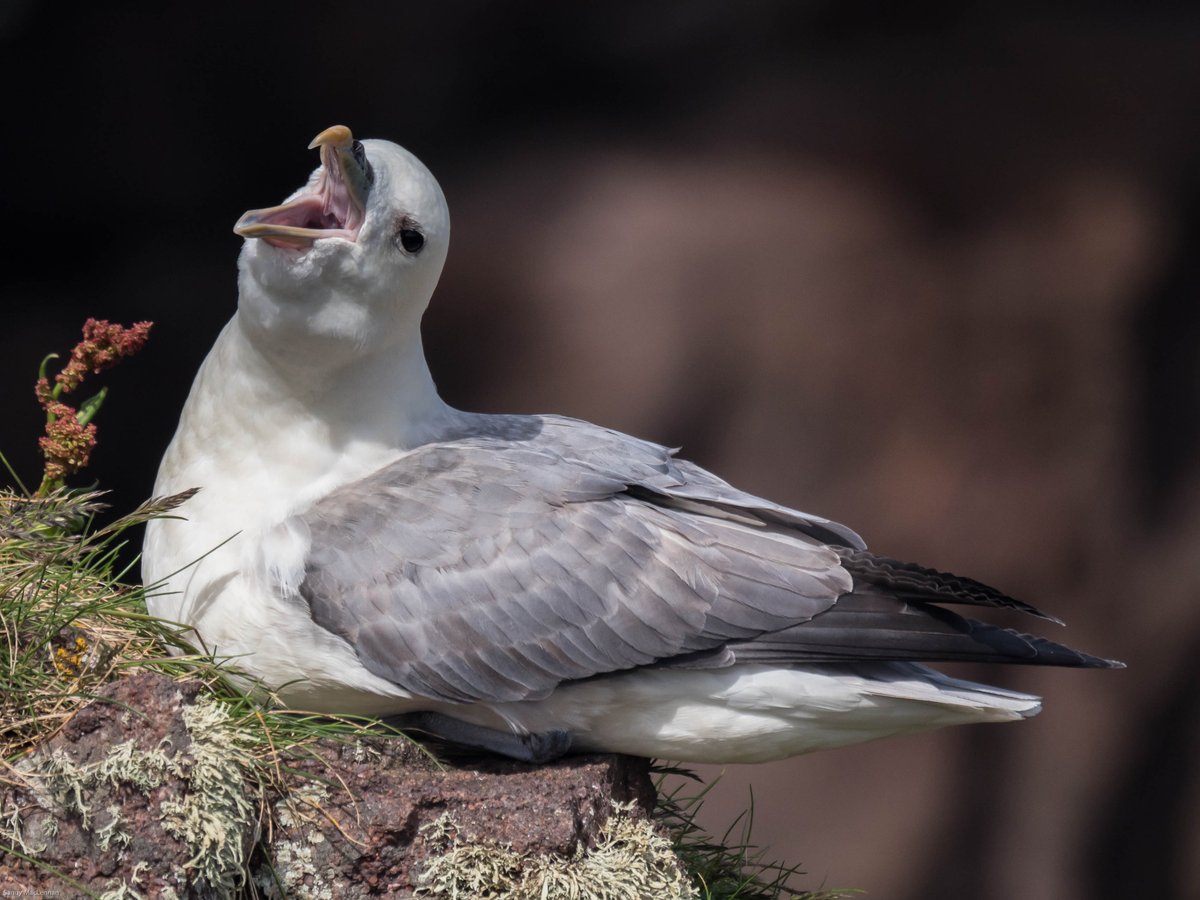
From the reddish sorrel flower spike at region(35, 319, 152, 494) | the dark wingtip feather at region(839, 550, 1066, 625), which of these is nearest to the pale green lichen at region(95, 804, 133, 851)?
the reddish sorrel flower spike at region(35, 319, 152, 494)

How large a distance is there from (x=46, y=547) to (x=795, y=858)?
2.78 meters

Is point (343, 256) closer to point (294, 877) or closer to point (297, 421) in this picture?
point (297, 421)

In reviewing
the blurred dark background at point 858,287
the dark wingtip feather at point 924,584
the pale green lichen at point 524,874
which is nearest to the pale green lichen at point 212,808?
the pale green lichen at point 524,874

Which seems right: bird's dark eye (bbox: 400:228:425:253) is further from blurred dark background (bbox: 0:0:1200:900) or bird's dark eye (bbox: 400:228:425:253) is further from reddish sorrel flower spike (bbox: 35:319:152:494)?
blurred dark background (bbox: 0:0:1200:900)

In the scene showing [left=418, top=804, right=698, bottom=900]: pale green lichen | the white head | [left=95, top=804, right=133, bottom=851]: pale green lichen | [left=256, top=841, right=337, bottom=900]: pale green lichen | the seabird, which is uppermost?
the white head

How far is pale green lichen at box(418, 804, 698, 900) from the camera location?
1890 mm

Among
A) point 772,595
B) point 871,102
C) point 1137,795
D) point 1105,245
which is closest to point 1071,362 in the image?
point 1105,245

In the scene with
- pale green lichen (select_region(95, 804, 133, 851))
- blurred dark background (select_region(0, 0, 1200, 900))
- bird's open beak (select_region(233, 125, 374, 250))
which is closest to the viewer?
pale green lichen (select_region(95, 804, 133, 851))

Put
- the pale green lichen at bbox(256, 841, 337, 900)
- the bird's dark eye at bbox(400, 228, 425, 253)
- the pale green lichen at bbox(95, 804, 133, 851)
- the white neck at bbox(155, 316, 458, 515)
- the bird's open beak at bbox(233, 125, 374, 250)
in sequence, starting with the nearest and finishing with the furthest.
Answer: the pale green lichen at bbox(95, 804, 133, 851)
the pale green lichen at bbox(256, 841, 337, 900)
the bird's open beak at bbox(233, 125, 374, 250)
the bird's dark eye at bbox(400, 228, 425, 253)
the white neck at bbox(155, 316, 458, 515)

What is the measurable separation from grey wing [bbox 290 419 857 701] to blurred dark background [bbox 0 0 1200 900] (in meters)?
2.01

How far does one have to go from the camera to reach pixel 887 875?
4.26m

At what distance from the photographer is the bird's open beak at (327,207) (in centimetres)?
200

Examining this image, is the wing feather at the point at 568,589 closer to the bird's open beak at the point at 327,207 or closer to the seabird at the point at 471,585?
the seabird at the point at 471,585

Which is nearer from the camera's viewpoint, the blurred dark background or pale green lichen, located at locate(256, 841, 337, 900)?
pale green lichen, located at locate(256, 841, 337, 900)
